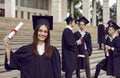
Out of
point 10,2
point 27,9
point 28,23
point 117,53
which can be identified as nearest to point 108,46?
point 117,53

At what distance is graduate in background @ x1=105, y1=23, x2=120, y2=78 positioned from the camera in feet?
26.6

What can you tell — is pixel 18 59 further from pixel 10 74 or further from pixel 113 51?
pixel 113 51

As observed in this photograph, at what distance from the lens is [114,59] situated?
8312 mm

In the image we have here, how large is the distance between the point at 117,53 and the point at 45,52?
439 cm

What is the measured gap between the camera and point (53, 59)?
4.08 m

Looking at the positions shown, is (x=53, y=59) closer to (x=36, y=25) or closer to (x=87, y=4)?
(x=36, y=25)

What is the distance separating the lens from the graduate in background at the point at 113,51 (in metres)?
8.10

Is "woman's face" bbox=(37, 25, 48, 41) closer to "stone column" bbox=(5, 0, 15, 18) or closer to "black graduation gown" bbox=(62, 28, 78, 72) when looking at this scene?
"black graduation gown" bbox=(62, 28, 78, 72)

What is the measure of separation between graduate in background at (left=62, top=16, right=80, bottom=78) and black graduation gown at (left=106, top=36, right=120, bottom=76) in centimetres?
85

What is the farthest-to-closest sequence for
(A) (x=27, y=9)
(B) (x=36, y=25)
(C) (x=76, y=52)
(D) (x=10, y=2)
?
(A) (x=27, y=9)
(D) (x=10, y=2)
(C) (x=76, y=52)
(B) (x=36, y=25)

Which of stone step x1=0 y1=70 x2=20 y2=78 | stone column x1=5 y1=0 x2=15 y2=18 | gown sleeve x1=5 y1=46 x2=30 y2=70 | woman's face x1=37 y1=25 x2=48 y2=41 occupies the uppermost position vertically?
stone column x1=5 y1=0 x2=15 y2=18

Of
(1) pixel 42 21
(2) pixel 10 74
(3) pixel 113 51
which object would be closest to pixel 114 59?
(3) pixel 113 51

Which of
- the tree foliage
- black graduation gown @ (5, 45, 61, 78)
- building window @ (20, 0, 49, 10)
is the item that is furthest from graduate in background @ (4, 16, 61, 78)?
the tree foliage

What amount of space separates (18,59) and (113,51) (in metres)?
4.45
